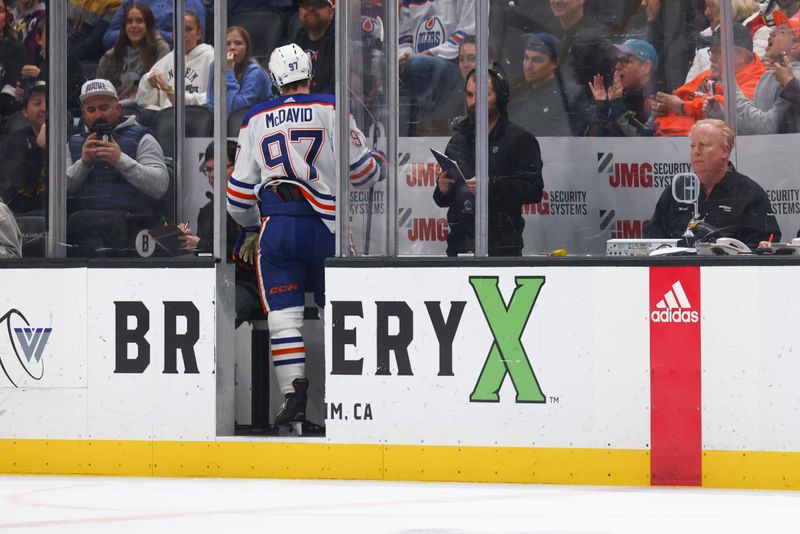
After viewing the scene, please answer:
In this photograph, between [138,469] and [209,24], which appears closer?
[138,469]

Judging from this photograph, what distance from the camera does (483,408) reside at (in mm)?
6219

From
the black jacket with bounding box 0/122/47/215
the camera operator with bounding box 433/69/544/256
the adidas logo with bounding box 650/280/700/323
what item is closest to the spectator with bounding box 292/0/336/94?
the camera operator with bounding box 433/69/544/256

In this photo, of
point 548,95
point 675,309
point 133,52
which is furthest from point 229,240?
point 675,309

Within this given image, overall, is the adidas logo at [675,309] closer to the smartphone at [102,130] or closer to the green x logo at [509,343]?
the green x logo at [509,343]

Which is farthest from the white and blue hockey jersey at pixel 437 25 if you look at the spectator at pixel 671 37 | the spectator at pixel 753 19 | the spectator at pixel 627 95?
the spectator at pixel 753 19

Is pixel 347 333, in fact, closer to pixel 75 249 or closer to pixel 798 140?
pixel 75 249

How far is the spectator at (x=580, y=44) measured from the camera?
7363 millimetres

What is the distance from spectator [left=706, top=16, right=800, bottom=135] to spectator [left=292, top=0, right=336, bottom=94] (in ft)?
6.52

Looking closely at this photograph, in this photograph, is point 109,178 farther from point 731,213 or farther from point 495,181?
point 731,213

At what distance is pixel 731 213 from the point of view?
661 centimetres

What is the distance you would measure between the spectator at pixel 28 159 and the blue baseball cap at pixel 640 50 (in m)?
2.99

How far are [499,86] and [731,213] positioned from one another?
4.16ft

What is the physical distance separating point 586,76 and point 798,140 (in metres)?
1.14

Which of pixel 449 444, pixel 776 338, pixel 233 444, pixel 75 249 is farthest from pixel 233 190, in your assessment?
pixel 776 338
